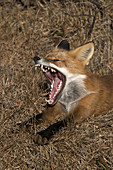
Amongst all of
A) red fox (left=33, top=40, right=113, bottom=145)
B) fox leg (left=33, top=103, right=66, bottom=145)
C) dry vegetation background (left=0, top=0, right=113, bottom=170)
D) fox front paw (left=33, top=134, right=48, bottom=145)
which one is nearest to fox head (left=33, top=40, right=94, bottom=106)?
red fox (left=33, top=40, right=113, bottom=145)

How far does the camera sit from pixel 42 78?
4484mm

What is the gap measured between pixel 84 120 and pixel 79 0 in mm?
3158

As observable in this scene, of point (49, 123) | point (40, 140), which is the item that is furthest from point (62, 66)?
point (40, 140)

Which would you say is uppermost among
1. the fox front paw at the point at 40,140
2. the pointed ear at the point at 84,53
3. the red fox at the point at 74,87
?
the pointed ear at the point at 84,53

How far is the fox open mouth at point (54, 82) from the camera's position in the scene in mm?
3531

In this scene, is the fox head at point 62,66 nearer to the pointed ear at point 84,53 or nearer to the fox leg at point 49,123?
the pointed ear at point 84,53

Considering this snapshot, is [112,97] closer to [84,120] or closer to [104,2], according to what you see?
[84,120]

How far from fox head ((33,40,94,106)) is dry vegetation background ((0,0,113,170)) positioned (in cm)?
37

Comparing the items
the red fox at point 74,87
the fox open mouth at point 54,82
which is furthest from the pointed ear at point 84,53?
the fox open mouth at point 54,82

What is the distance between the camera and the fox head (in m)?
3.47

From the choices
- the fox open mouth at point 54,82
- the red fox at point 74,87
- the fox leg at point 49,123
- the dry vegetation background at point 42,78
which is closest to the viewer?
the dry vegetation background at point 42,78

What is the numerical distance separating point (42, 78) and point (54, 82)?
88 cm

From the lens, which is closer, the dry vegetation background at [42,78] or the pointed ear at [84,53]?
the dry vegetation background at [42,78]

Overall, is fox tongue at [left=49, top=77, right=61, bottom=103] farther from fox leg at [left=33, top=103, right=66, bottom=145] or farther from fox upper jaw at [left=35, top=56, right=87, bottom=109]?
fox leg at [left=33, top=103, right=66, bottom=145]
